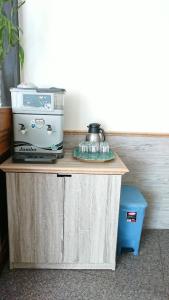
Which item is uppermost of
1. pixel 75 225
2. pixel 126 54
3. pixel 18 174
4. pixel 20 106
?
pixel 126 54

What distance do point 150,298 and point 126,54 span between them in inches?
66.9

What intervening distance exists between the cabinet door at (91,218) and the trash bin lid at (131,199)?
8.1 inches

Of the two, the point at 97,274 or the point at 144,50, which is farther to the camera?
the point at 144,50

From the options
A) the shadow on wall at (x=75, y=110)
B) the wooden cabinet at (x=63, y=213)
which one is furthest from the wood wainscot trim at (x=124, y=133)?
the wooden cabinet at (x=63, y=213)

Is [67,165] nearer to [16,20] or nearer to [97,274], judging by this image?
[97,274]

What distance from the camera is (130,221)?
5.34ft

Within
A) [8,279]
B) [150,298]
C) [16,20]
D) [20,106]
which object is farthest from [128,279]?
[16,20]

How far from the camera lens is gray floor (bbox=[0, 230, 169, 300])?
136 cm

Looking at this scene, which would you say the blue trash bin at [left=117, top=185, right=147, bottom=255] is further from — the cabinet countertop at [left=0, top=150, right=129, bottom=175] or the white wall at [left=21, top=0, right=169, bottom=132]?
Result: the white wall at [left=21, top=0, right=169, bottom=132]

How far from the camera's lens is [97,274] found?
152cm

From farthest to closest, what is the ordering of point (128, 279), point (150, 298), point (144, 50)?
point (144, 50)
point (128, 279)
point (150, 298)

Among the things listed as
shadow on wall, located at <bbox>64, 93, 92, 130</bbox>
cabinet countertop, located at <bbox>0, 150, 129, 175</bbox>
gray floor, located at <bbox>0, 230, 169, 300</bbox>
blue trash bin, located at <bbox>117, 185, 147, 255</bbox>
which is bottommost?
gray floor, located at <bbox>0, 230, 169, 300</bbox>

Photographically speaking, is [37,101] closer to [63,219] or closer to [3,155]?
[3,155]

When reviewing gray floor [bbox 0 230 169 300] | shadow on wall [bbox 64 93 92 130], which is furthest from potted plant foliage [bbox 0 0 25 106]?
gray floor [bbox 0 230 169 300]
